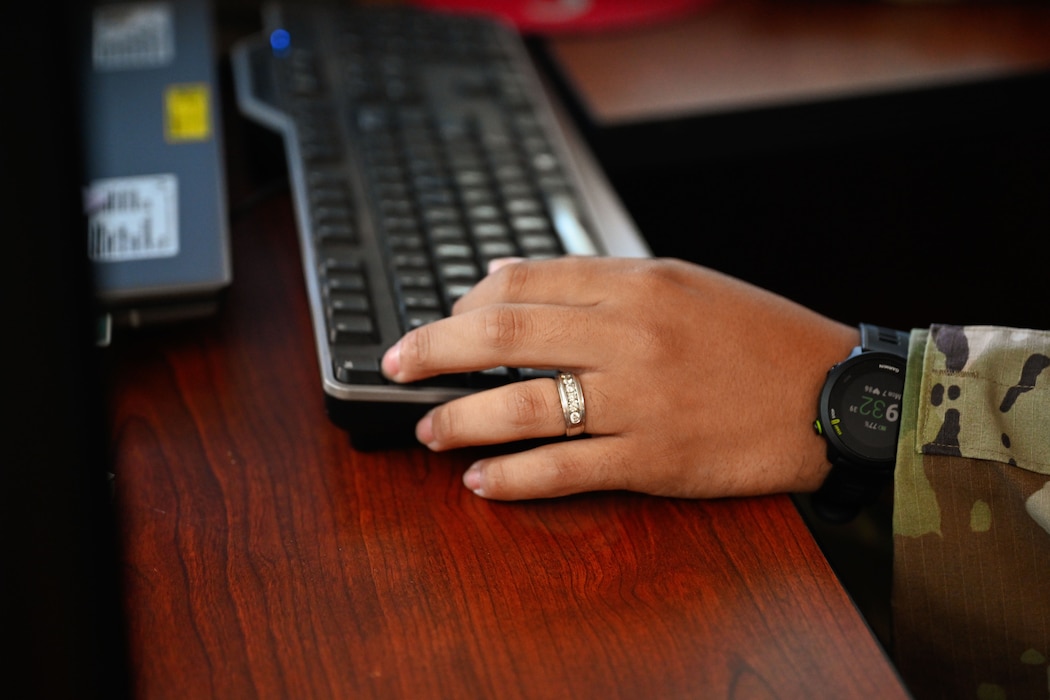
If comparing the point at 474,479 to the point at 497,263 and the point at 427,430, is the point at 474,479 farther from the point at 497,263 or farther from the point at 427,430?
the point at 497,263

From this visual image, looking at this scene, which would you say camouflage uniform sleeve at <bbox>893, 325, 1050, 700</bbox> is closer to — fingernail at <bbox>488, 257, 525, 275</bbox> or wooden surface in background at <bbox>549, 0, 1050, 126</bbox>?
fingernail at <bbox>488, 257, 525, 275</bbox>

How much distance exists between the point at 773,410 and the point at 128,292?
0.39m

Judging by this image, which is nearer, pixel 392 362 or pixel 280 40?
pixel 392 362

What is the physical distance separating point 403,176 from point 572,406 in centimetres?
27

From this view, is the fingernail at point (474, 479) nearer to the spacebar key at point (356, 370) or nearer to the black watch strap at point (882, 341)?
the spacebar key at point (356, 370)

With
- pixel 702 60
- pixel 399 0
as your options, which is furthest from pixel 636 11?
pixel 399 0

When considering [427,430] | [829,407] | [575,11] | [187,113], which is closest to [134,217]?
[187,113]

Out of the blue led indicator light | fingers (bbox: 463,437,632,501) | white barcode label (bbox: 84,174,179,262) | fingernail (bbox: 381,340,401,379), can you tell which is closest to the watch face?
fingers (bbox: 463,437,632,501)

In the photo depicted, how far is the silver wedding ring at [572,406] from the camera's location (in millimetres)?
494

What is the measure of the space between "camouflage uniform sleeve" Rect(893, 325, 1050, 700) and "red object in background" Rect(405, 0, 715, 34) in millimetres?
688

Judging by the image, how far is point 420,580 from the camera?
437mm

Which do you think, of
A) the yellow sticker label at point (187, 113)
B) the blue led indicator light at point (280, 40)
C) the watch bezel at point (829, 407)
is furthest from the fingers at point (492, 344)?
the blue led indicator light at point (280, 40)

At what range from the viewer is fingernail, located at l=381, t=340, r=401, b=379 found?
0.50 metres

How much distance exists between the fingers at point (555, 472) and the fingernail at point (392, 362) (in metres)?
0.07
